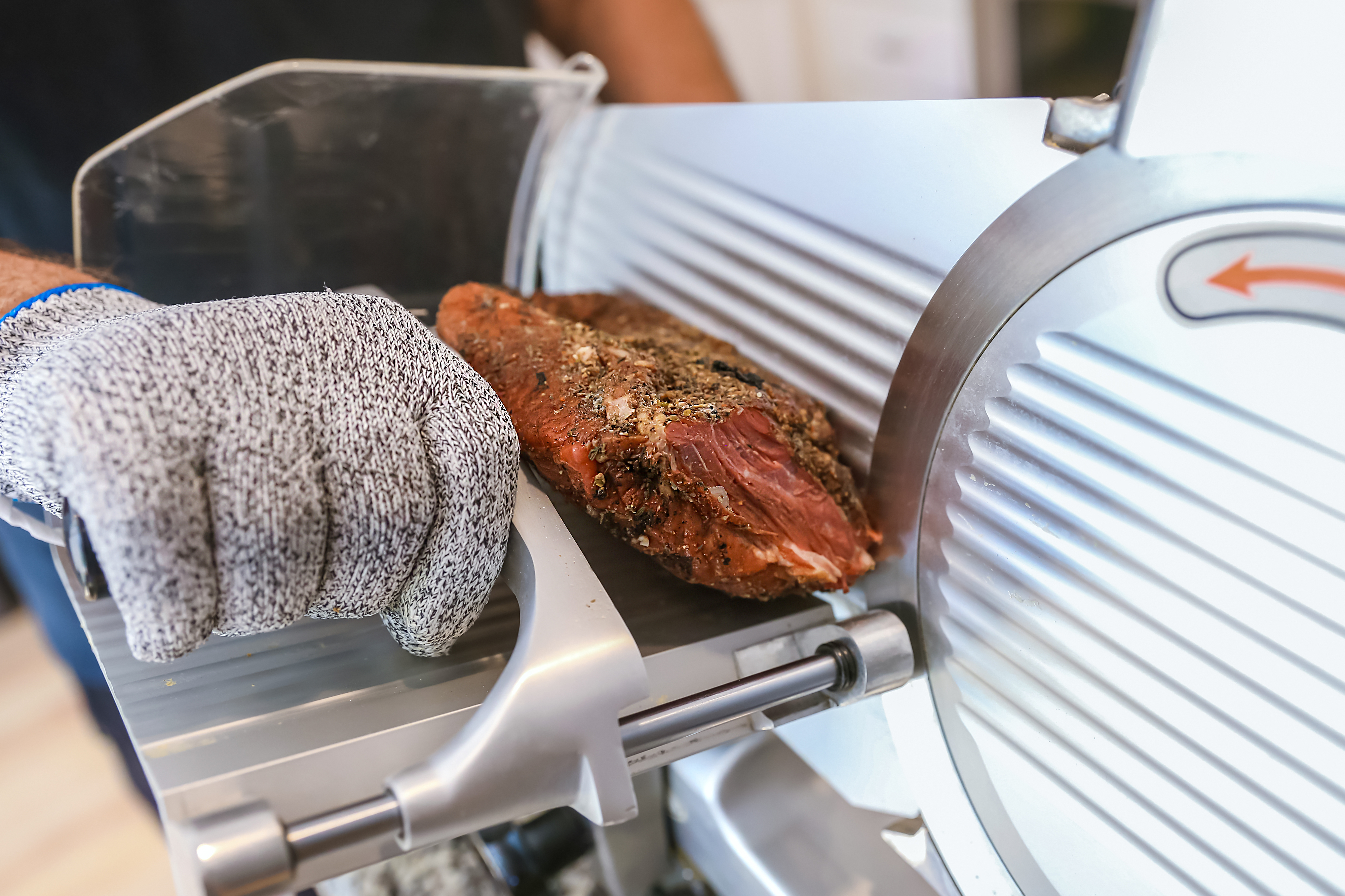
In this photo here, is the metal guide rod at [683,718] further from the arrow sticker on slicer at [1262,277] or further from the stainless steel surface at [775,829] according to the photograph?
the arrow sticker on slicer at [1262,277]

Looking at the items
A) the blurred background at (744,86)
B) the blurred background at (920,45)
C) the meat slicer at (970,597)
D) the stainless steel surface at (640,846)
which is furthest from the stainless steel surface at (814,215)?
the blurred background at (920,45)

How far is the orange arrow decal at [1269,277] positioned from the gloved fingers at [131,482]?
1.96ft

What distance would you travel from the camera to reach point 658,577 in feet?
2.58

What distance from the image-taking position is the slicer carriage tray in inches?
21.1

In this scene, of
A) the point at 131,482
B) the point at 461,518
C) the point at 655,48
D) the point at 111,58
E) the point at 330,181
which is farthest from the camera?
the point at 655,48

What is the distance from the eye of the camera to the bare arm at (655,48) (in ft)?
5.34

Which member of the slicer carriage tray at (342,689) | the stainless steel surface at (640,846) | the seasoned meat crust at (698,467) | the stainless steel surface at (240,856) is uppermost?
the seasoned meat crust at (698,467)

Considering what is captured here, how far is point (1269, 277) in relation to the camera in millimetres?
455

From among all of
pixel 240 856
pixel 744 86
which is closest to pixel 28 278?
pixel 240 856

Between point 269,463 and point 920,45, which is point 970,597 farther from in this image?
point 920,45

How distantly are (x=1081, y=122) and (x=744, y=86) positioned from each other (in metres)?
2.22

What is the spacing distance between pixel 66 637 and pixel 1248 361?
1.81 meters

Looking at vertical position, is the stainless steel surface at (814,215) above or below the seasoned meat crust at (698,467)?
above

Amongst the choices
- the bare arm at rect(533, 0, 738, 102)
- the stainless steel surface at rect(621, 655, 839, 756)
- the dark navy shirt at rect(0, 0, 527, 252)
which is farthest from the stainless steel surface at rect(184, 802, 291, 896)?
the bare arm at rect(533, 0, 738, 102)
